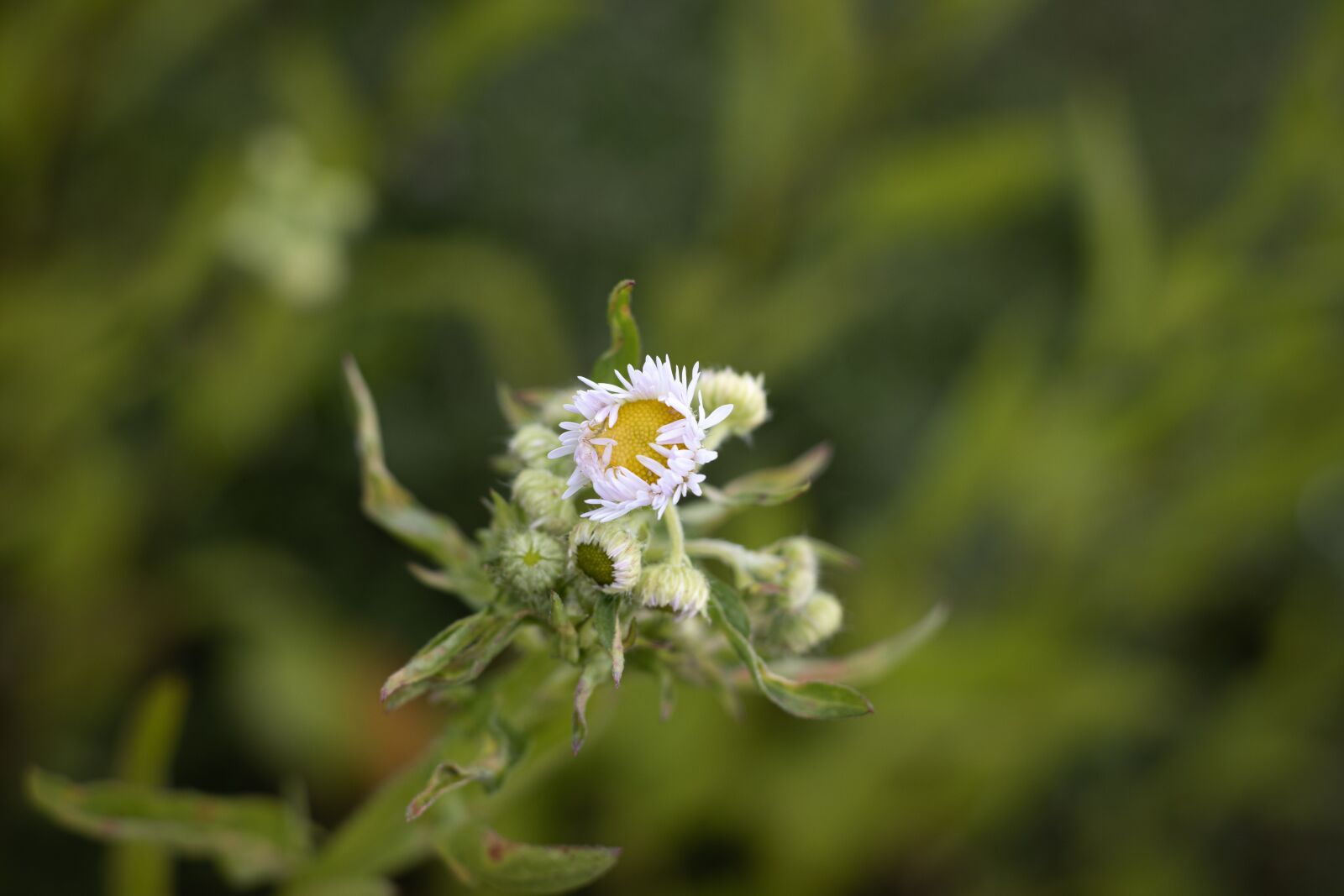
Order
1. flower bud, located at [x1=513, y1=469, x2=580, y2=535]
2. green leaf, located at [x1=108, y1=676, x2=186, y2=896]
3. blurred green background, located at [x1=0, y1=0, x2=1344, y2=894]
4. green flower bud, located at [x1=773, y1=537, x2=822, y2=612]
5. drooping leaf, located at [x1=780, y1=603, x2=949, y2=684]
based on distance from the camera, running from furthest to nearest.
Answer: blurred green background, located at [x1=0, y1=0, x2=1344, y2=894] < green leaf, located at [x1=108, y1=676, x2=186, y2=896] < drooping leaf, located at [x1=780, y1=603, x2=949, y2=684] < green flower bud, located at [x1=773, y1=537, x2=822, y2=612] < flower bud, located at [x1=513, y1=469, x2=580, y2=535]

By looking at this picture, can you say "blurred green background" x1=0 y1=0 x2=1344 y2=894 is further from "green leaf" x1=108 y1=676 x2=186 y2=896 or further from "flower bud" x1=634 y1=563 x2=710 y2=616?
"flower bud" x1=634 y1=563 x2=710 y2=616

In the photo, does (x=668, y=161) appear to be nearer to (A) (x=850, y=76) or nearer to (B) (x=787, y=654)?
(A) (x=850, y=76)

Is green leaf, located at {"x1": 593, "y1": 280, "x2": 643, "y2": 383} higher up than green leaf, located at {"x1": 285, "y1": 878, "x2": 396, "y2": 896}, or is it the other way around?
green leaf, located at {"x1": 593, "y1": 280, "x2": 643, "y2": 383}

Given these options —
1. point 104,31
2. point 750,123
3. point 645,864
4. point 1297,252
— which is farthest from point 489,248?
point 1297,252

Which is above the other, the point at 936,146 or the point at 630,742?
the point at 936,146

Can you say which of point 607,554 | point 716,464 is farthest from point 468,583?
point 716,464

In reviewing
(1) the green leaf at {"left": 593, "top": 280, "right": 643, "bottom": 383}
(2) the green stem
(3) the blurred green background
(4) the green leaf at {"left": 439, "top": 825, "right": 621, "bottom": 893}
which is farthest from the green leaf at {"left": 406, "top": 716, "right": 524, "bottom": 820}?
(3) the blurred green background

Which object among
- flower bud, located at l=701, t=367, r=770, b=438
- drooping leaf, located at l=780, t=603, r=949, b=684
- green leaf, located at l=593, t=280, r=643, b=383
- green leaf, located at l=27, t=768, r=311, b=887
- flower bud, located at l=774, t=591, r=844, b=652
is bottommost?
flower bud, located at l=774, t=591, r=844, b=652
